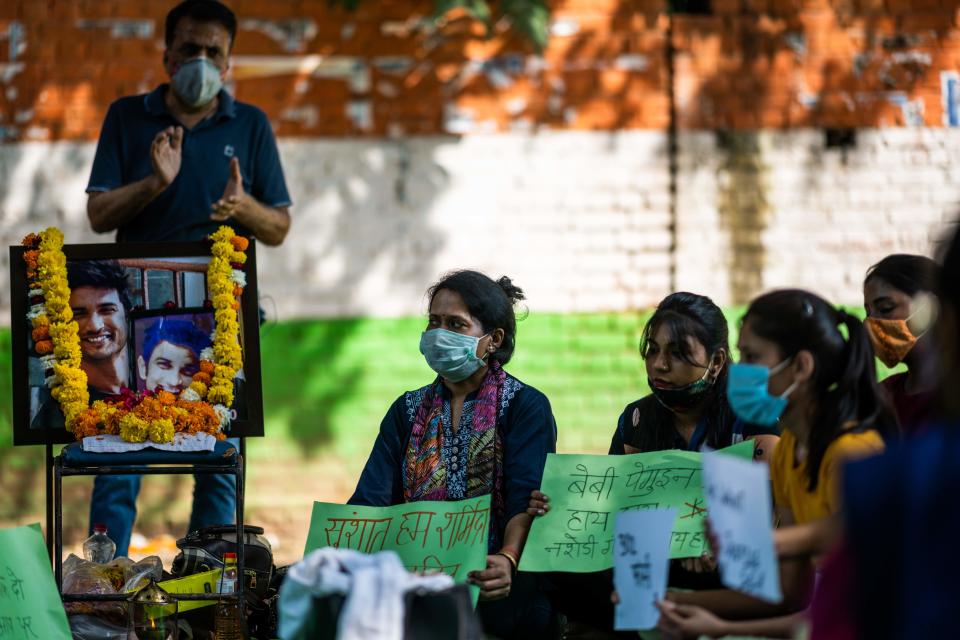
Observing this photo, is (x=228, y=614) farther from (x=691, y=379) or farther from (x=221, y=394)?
(x=691, y=379)

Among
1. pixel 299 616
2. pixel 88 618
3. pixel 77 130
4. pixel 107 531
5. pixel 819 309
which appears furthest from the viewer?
pixel 77 130

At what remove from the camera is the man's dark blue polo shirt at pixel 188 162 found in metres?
5.46

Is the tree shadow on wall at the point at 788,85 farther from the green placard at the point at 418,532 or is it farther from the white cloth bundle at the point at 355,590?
the white cloth bundle at the point at 355,590

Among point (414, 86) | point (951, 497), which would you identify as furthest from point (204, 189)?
point (951, 497)

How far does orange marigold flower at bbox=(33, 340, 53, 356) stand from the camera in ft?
15.4

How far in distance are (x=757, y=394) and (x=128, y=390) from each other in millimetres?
2435

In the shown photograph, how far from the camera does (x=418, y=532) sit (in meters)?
4.20

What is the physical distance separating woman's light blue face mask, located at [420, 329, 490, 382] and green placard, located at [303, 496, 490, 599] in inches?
20.2

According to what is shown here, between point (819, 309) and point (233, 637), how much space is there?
2363 mm

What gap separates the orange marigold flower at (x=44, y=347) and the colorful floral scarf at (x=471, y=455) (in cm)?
137

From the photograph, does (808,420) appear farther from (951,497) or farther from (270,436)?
(270,436)

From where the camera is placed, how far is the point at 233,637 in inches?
177

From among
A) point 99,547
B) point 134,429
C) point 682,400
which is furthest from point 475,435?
point 99,547

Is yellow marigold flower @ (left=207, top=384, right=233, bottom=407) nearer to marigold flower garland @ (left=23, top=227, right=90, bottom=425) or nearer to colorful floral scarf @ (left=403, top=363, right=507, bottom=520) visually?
marigold flower garland @ (left=23, top=227, right=90, bottom=425)
